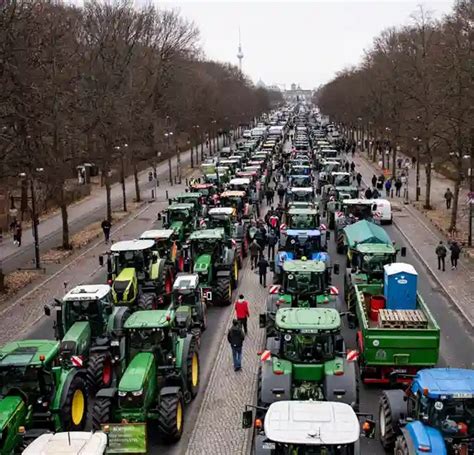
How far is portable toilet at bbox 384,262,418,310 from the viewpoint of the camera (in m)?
20.6

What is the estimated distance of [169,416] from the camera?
45.8ft

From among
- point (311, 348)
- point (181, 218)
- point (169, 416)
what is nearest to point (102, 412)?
point (169, 416)

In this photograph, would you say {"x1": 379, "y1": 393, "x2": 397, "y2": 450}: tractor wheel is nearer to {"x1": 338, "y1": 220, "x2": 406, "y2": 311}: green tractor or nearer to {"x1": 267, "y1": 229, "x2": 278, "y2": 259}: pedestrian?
{"x1": 338, "y1": 220, "x2": 406, "y2": 311}: green tractor

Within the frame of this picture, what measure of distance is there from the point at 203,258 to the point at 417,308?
790cm

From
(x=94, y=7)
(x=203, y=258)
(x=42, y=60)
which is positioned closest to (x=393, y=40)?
(x=94, y=7)

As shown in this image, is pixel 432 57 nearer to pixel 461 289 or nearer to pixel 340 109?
pixel 461 289

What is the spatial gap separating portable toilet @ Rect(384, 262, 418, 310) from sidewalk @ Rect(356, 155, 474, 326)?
10.4 feet

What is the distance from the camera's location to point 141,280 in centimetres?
2369

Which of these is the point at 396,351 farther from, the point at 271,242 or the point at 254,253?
the point at 271,242

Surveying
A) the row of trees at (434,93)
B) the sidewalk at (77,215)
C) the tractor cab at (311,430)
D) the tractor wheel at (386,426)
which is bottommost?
the sidewalk at (77,215)

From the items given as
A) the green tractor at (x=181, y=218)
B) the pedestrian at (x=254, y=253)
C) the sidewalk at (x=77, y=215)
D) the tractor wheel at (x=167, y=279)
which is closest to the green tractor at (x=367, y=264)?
the pedestrian at (x=254, y=253)

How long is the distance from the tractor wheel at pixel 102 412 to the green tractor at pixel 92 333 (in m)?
2.86

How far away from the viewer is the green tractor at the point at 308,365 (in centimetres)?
1404

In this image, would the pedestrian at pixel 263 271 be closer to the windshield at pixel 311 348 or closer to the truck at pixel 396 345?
the truck at pixel 396 345
